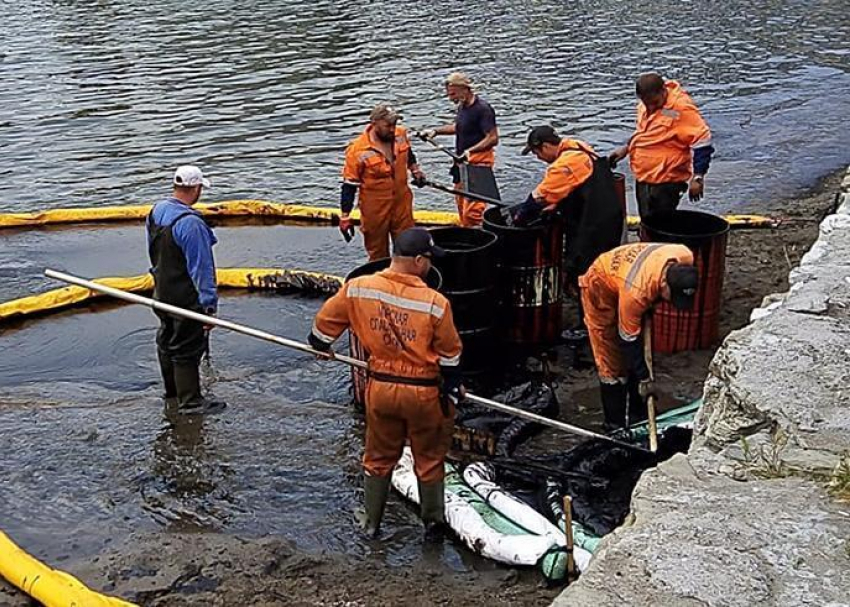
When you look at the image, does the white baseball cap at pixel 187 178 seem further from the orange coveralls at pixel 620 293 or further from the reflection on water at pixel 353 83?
the reflection on water at pixel 353 83

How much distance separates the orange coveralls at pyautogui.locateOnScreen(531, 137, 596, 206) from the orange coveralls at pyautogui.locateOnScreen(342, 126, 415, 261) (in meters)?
1.57

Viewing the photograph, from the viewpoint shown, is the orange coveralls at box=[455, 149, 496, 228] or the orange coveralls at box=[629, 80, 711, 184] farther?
the orange coveralls at box=[455, 149, 496, 228]

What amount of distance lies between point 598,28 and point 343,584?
22.6 m

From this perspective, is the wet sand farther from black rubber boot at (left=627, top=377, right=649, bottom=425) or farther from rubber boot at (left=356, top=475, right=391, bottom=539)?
black rubber boot at (left=627, top=377, right=649, bottom=425)

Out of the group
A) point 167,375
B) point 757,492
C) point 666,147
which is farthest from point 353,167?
point 757,492

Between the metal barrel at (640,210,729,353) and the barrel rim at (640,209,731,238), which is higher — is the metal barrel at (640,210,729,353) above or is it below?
below

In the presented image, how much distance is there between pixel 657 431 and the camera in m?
6.05

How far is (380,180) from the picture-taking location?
8570 mm

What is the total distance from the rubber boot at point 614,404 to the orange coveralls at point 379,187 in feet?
9.33

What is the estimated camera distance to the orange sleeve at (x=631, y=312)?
595 cm

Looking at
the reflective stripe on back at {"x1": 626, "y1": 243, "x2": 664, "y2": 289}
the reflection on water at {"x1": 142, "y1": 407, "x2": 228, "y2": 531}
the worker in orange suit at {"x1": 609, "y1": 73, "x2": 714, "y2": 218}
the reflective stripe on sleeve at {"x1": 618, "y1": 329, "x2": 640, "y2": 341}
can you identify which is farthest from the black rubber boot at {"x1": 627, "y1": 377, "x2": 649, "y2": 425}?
the reflection on water at {"x1": 142, "y1": 407, "x2": 228, "y2": 531}

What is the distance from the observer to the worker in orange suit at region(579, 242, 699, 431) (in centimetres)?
585

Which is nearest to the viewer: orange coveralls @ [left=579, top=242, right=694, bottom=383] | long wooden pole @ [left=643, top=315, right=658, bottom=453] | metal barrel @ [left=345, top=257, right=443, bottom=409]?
long wooden pole @ [left=643, top=315, right=658, bottom=453]

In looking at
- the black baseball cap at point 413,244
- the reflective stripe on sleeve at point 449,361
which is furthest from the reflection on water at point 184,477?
the black baseball cap at point 413,244
